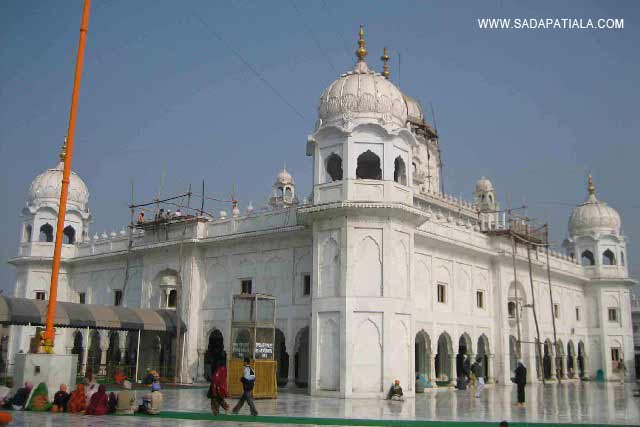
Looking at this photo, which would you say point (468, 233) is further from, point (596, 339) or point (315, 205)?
point (596, 339)

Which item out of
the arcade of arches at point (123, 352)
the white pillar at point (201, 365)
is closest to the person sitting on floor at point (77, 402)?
the arcade of arches at point (123, 352)

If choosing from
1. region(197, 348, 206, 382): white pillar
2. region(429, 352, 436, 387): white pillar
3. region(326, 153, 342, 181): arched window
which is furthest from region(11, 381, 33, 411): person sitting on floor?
region(429, 352, 436, 387): white pillar

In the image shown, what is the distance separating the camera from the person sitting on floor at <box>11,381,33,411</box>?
15.4 metres

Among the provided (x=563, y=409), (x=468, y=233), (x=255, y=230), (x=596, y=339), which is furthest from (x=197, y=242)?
(x=596, y=339)

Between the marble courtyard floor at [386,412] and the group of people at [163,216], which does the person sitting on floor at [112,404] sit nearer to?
the marble courtyard floor at [386,412]

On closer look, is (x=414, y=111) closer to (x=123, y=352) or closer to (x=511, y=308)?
(x=511, y=308)

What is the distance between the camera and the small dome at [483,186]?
139 ft

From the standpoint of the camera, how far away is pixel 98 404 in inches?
589

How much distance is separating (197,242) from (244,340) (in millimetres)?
8489

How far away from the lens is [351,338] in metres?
21.8

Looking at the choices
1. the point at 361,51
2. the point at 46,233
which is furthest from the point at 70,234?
the point at 361,51

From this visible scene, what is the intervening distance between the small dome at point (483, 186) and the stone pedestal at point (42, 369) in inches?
1236

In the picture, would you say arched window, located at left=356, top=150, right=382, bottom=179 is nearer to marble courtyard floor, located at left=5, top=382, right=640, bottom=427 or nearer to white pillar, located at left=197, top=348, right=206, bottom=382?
marble courtyard floor, located at left=5, top=382, right=640, bottom=427

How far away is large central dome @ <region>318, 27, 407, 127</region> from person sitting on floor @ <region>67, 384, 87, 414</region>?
41.5ft
